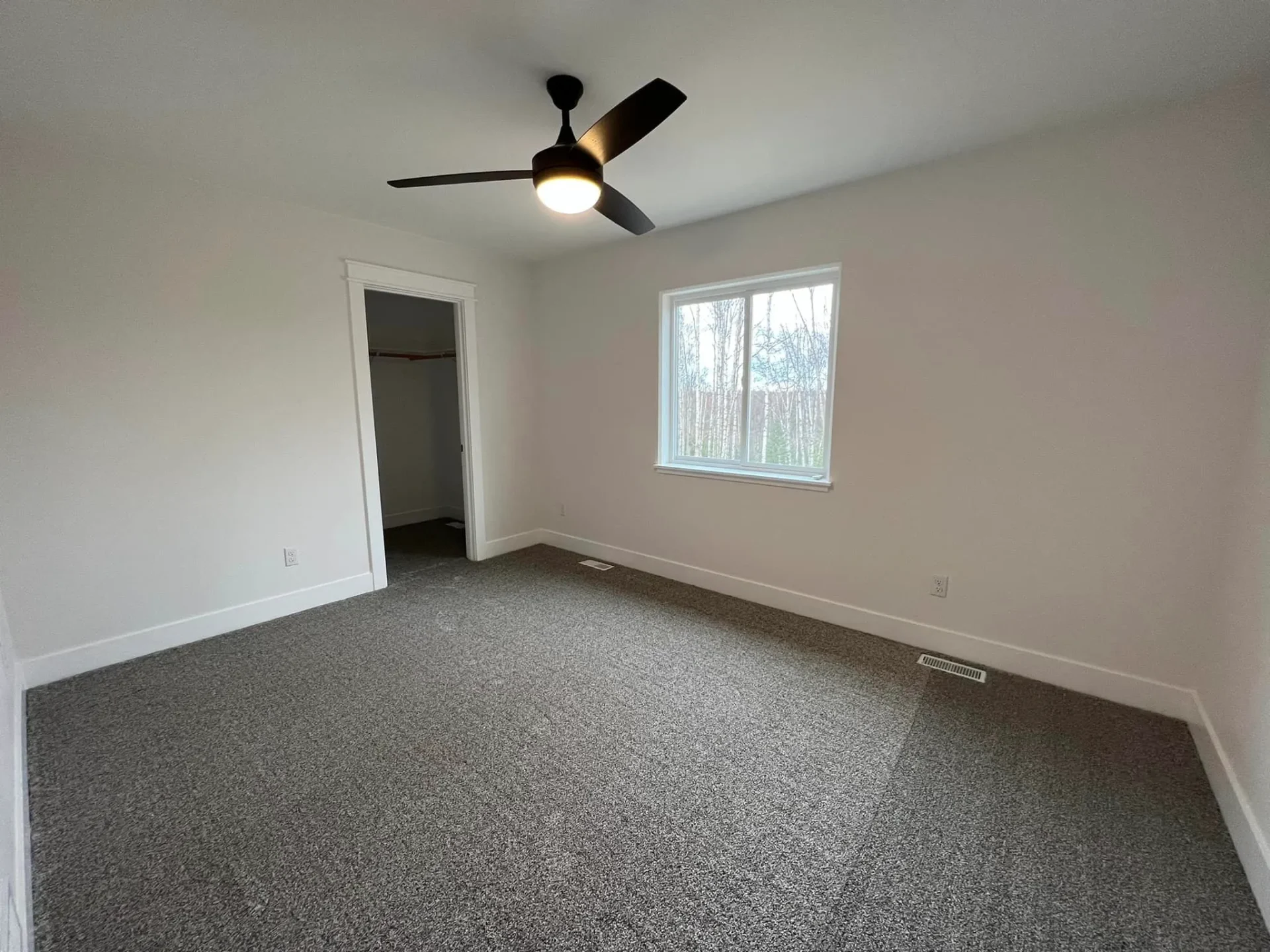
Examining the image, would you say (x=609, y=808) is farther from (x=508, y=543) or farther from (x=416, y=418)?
(x=416, y=418)

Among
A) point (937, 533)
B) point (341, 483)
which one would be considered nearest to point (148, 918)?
point (341, 483)

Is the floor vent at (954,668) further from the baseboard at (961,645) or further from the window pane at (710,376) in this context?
the window pane at (710,376)

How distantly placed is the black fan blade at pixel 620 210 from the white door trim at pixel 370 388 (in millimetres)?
1994

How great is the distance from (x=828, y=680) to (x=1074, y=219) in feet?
7.62

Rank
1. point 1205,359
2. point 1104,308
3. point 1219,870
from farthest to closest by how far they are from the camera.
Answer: point 1104,308 < point 1205,359 < point 1219,870

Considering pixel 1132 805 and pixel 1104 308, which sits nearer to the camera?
pixel 1132 805

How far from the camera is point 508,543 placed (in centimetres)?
444

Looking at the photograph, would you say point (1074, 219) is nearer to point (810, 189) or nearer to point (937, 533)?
point (810, 189)

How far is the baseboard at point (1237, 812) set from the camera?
1333mm

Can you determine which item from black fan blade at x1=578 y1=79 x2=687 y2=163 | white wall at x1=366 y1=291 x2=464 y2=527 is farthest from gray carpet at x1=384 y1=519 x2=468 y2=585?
black fan blade at x1=578 y1=79 x2=687 y2=163

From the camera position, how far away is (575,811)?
5.36 ft

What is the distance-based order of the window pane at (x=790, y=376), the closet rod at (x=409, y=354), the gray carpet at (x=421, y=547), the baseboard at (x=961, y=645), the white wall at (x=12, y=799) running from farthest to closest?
the closet rod at (x=409, y=354) → the gray carpet at (x=421, y=547) → the window pane at (x=790, y=376) → the baseboard at (x=961, y=645) → the white wall at (x=12, y=799)

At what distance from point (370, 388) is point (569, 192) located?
2.25 meters

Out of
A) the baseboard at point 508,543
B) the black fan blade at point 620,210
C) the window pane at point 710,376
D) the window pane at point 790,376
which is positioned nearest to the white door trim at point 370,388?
the baseboard at point 508,543
